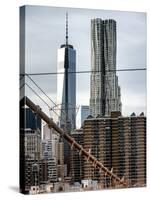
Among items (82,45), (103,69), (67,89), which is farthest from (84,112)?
(82,45)

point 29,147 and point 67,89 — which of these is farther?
point 67,89

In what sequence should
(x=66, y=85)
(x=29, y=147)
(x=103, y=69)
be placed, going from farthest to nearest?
(x=103, y=69) < (x=66, y=85) < (x=29, y=147)

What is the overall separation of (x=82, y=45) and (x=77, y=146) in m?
0.64

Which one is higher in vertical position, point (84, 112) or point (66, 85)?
point (66, 85)

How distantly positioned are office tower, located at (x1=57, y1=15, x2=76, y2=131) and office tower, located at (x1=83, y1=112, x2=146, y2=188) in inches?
5.3

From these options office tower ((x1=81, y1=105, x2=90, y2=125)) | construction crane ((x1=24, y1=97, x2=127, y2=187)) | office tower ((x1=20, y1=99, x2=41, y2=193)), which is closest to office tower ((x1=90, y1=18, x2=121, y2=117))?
office tower ((x1=81, y1=105, x2=90, y2=125))

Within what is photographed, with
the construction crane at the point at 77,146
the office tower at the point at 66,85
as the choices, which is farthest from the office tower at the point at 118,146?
the office tower at the point at 66,85

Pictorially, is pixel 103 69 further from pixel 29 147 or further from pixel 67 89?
pixel 29 147

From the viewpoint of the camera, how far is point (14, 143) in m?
3.61

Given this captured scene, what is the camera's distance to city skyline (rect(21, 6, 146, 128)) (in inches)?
144

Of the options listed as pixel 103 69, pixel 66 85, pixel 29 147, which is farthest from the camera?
pixel 103 69

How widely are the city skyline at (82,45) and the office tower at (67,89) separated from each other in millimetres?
34

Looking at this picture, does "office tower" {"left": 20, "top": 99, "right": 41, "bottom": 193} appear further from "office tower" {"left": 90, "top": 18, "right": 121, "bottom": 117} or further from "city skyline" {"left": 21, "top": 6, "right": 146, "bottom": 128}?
"office tower" {"left": 90, "top": 18, "right": 121, "bottom": 117}

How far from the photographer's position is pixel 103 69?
3.91 meters
